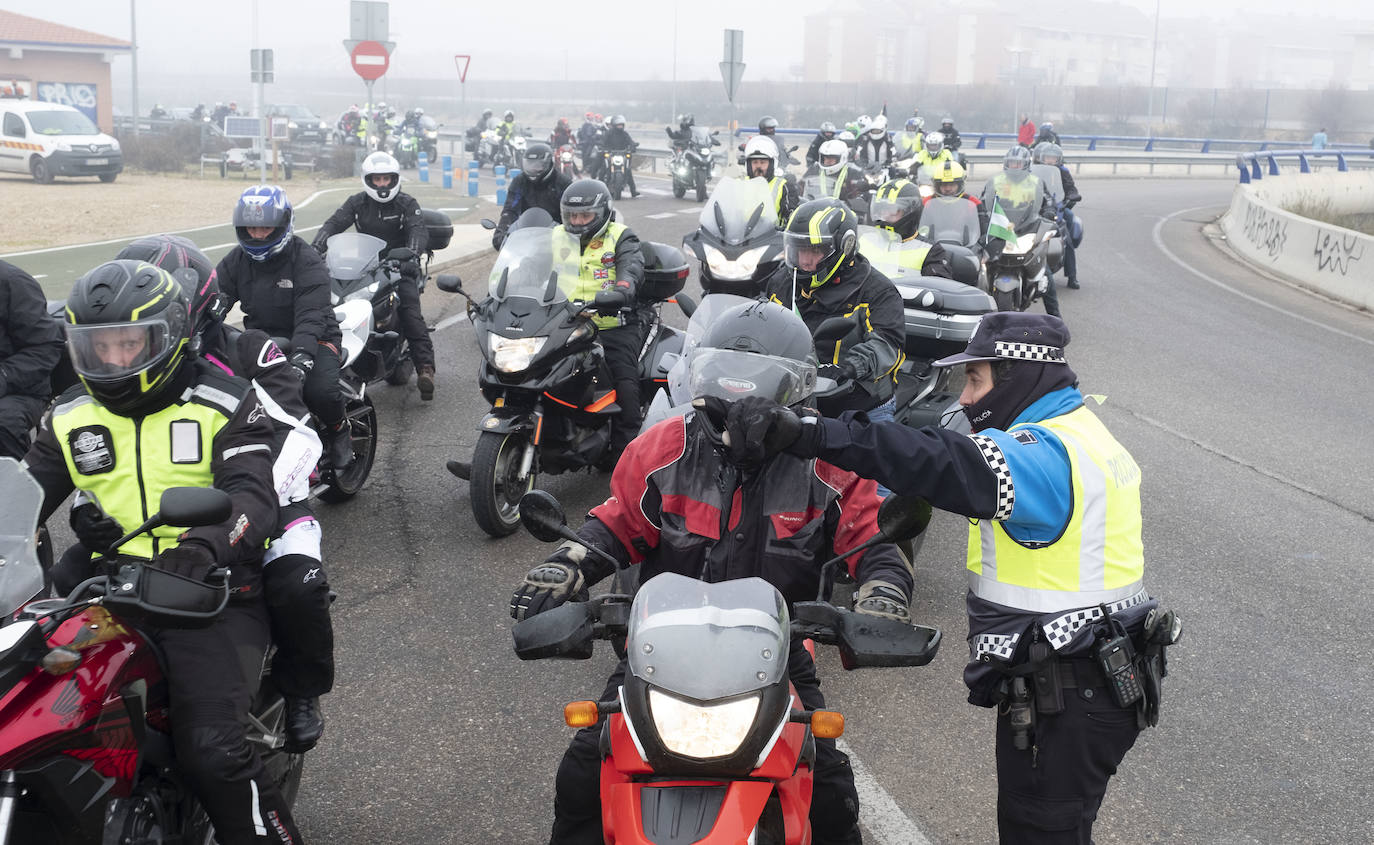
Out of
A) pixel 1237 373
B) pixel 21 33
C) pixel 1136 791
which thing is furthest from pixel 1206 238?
pixel 21 33

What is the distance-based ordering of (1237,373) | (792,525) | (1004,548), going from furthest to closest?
(1237,373)
(792,525)
(1004,548)

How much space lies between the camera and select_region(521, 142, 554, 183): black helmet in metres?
12.2

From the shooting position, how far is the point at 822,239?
716 centimetres

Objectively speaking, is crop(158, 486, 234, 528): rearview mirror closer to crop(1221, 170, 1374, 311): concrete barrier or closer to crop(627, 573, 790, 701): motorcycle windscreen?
crop(627, 573, 790, 701): motorcycle windscreen

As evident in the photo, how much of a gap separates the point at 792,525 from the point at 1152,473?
6.19 metres

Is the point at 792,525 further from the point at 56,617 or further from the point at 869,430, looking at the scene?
the point at 56,617

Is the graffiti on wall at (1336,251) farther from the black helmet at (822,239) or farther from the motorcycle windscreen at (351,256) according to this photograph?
the motorcycle windscreen at (351,256)

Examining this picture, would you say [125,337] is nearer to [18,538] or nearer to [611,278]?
[18,538]

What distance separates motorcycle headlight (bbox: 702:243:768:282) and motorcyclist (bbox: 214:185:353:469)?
130 inches

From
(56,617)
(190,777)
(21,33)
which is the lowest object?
(190,777)

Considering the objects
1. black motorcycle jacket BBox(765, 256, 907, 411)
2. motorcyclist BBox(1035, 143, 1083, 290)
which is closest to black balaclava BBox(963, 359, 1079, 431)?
black motorcycle jacket BBox(765, 256, 907, 411)

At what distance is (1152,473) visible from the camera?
9117mm

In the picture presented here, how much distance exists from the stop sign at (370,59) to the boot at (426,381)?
11941 mm

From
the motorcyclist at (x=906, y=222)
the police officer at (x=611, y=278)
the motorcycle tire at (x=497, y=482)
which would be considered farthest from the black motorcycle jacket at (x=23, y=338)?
the motorcyclist at (x=906, y=222)
